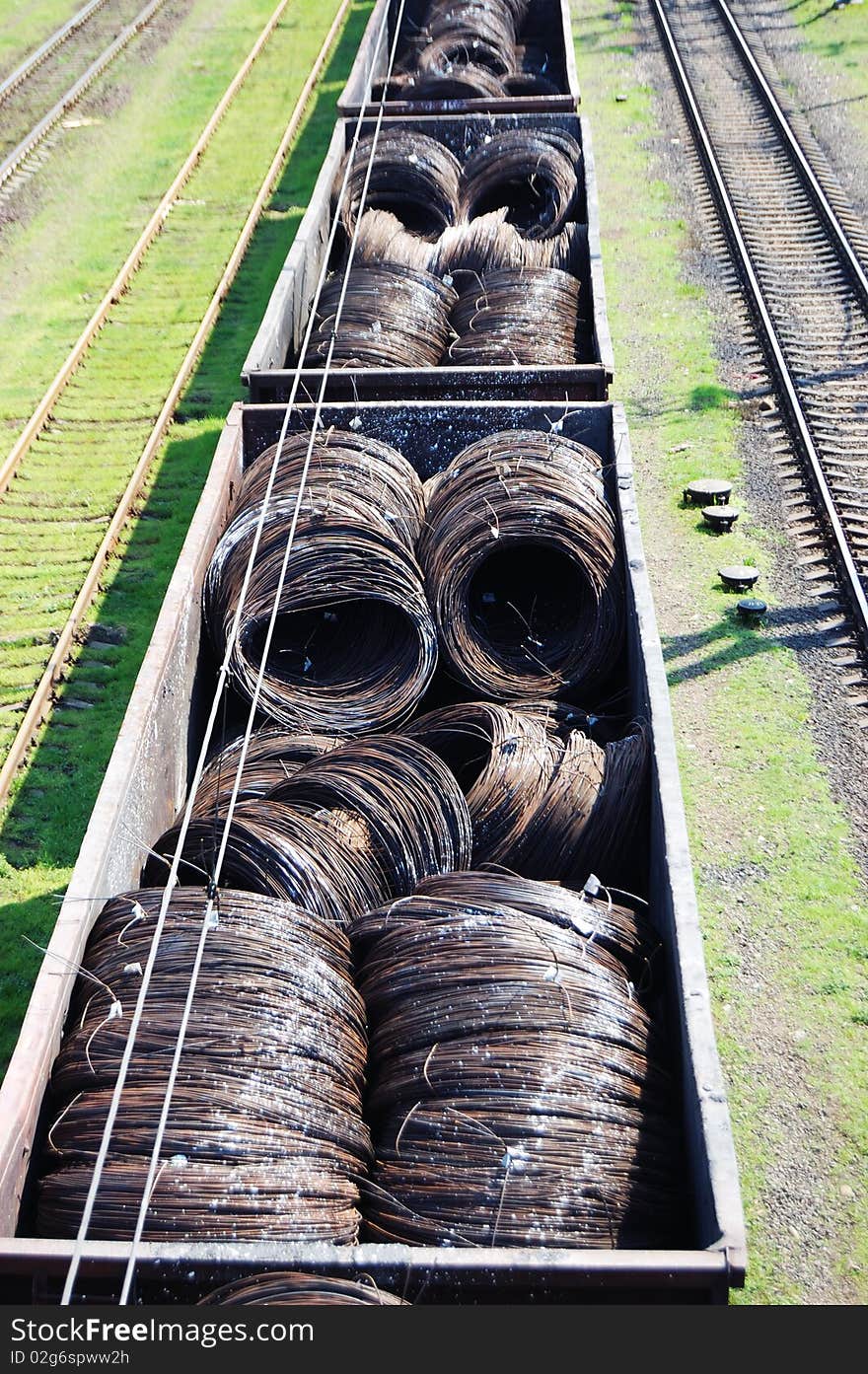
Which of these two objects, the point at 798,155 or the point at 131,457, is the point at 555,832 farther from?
the point at 798,155

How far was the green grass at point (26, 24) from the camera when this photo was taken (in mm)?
21891

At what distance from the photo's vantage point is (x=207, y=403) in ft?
43.5

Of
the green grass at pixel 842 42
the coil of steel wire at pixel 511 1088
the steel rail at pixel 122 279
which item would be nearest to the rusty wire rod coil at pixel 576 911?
the coil of steel wire at pixel 511 1088

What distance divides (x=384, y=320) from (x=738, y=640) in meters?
3.93

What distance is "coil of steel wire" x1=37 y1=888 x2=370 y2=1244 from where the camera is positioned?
185 inches

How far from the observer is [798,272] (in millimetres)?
15430

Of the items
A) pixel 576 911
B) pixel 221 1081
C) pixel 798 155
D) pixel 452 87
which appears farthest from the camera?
pixel 798 155

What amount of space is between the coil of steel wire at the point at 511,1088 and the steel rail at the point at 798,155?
11.5 m

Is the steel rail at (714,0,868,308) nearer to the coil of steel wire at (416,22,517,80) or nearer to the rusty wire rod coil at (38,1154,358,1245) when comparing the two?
the coil of steel wire at (416,22,517,80)

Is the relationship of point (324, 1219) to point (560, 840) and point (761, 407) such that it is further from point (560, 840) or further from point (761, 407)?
point (761, 407)

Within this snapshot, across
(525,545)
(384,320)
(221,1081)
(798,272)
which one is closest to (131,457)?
(384,320)

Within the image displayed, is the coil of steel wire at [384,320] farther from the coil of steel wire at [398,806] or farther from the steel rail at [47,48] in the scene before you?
the steel rail at [47,48]

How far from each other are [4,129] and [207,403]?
9476mm

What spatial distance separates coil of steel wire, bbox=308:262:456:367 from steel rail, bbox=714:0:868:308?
6.25m
